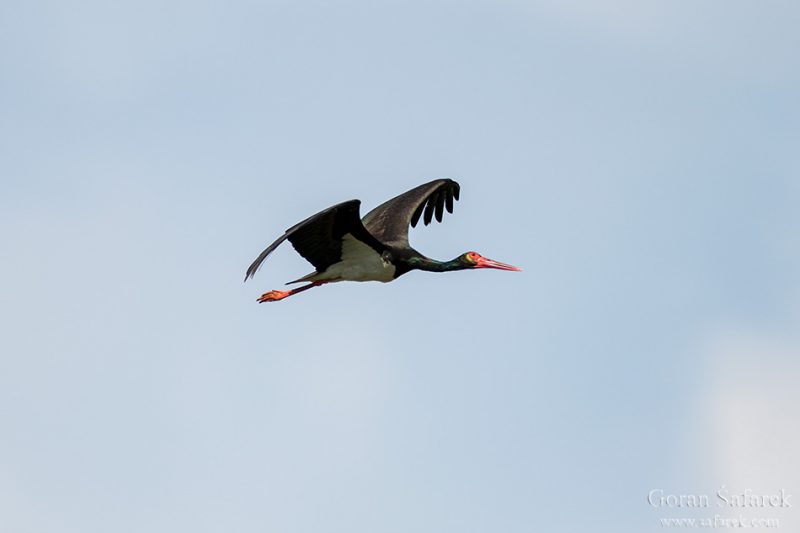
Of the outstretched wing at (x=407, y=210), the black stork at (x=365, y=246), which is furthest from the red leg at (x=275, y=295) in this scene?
the outstretched wing at (x=407, y=210)

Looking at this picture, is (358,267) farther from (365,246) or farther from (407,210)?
(407,210)

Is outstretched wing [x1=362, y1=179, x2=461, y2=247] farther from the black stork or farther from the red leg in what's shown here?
the red leg

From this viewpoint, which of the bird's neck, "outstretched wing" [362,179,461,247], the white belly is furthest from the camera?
"outstretched wing" [362,179,461,247]

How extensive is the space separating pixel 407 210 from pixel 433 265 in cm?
180

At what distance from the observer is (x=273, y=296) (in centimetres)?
2444

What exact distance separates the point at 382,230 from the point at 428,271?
49.9 inches

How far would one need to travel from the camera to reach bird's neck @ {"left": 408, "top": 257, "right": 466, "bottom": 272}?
78.6ft

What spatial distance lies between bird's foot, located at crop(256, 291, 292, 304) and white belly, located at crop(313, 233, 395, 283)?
0.97 m

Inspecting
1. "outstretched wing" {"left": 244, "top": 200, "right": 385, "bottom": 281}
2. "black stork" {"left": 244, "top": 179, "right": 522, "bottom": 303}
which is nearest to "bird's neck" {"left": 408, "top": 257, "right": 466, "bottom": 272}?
"black stork" {"left": 244, "top": 179, "right": 522, "bottom": 303}

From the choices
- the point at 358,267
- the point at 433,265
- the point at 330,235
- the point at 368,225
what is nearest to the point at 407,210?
the point at 368,225

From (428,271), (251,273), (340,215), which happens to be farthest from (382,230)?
(251,273)

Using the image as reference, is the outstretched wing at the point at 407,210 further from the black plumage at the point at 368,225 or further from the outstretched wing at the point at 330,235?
the outstretched wing at the point at 330,235

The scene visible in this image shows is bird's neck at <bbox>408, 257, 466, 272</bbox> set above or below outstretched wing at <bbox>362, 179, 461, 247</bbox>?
below

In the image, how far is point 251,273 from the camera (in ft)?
61.2
